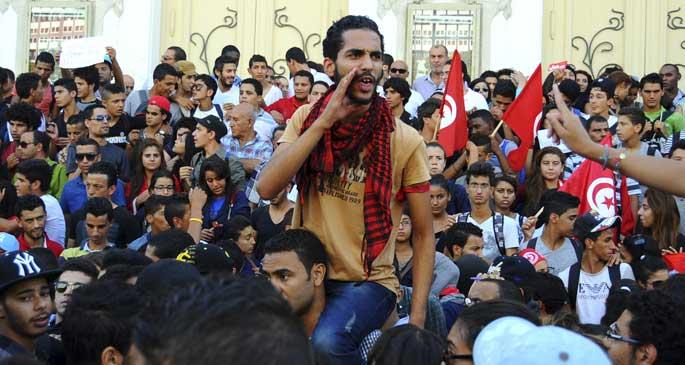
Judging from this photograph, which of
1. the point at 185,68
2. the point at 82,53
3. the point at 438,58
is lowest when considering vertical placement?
the point at 185,68

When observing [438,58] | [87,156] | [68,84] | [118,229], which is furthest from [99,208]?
[438,58]

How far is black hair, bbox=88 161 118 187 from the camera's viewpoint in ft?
39.7

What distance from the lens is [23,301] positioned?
610 cm

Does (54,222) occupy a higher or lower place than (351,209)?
lower

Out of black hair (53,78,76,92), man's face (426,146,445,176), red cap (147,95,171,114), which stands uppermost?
black hair (53,78,76,92)

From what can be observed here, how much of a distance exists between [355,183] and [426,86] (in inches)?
476

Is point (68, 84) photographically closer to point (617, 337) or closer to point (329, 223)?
point (329, 223)

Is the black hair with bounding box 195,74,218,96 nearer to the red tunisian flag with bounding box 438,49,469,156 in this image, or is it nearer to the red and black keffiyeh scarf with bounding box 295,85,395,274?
the red tunisian flag with bounding box 438,49,469,156

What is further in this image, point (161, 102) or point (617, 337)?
point (161, 102)

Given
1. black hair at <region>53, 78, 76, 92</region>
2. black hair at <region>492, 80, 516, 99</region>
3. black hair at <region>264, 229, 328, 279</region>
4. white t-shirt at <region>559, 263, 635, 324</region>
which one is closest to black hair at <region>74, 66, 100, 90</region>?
black hair at <region>53, 78, 76, 92</region>

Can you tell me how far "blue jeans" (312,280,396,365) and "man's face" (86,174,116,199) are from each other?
21.6ft

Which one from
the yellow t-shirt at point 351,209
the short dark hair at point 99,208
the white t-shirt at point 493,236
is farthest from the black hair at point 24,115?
the yellow t-shirt at point 351,209

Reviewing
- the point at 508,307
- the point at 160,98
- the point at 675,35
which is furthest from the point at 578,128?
the point at 675,35

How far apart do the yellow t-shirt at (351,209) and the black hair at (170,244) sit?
2576 mm
